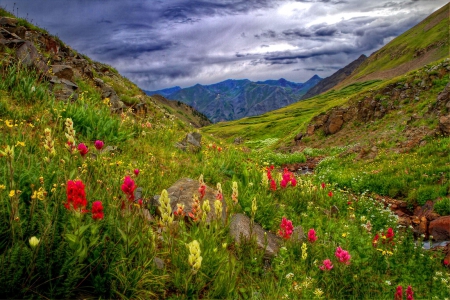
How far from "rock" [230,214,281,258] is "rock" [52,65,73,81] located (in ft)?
37.6

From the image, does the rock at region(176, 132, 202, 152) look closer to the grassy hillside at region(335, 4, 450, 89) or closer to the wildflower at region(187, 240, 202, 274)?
the wildflower at region(187, 240, 202, 274)

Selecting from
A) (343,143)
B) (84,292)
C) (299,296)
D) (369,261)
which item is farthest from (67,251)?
(343,143)

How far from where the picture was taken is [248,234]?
17.8ft

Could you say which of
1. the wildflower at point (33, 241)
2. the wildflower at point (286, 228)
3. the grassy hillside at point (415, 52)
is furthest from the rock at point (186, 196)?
the grassy hillside at point (415, 52)

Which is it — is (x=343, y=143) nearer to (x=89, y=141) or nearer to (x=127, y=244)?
(x=89, y=141)

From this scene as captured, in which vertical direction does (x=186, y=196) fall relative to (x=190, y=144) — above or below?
below

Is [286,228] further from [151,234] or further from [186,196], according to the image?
[151,234]

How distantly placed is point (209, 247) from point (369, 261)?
337cm

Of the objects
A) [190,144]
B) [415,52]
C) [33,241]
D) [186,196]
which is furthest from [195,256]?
[415,52]

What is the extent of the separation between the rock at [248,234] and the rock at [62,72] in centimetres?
1146

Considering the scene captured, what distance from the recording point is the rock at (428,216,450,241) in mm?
8180

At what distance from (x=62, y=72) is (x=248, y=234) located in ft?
39.9

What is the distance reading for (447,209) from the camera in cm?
918

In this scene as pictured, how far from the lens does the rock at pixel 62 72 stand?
42.5 ft
